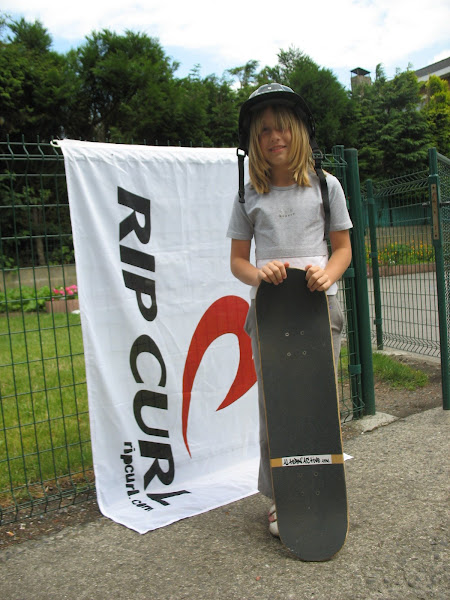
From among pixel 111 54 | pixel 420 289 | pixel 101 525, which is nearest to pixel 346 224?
pixel 101 525

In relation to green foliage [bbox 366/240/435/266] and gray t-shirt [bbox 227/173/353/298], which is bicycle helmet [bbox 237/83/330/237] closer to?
gray t-shirt [bbox 227/173/353/298]

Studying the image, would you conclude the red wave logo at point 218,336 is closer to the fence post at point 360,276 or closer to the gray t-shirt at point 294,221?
the gray t-shirt at point 294,221

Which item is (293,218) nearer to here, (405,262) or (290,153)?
(290,153)

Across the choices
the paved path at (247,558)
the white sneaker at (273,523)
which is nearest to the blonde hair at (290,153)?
the white sneaker at (273,523)

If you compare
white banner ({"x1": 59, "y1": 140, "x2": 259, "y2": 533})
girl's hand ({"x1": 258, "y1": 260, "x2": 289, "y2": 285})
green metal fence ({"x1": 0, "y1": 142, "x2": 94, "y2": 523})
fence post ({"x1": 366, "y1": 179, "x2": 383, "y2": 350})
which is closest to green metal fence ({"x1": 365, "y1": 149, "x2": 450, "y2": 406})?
fence post ({"x1": 366, "y1": 179, "x2": 383, "y2": 350})

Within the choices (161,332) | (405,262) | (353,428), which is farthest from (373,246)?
(161,332)

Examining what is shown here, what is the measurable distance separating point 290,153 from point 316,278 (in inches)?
23.5

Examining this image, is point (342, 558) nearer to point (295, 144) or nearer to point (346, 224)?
point (346, 224)

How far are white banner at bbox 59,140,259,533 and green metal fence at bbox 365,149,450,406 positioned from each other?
186 centimetres

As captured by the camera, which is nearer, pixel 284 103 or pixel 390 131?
pixel 284 103

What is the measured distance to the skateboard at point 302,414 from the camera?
236 centimetres

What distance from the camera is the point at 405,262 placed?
18.2 feet

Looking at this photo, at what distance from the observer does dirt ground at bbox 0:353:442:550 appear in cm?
279

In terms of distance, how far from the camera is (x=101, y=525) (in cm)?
282
